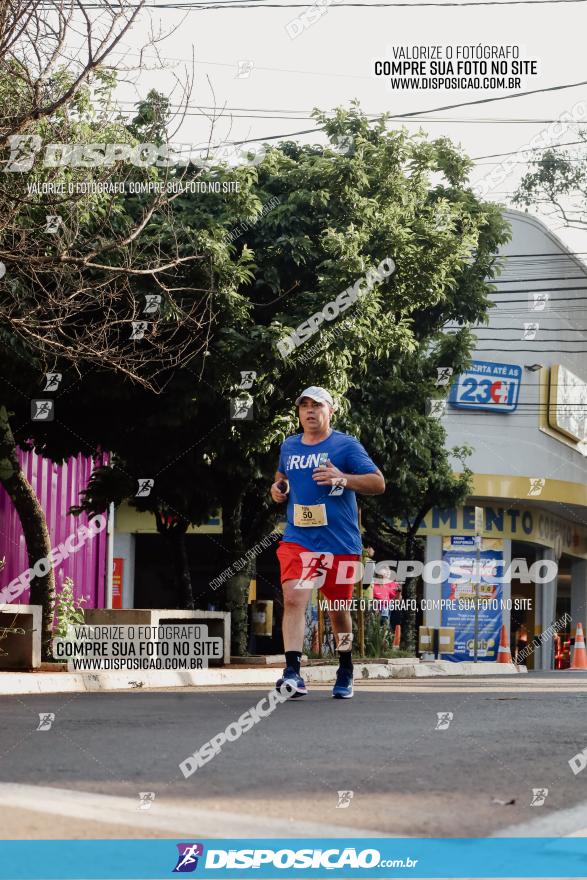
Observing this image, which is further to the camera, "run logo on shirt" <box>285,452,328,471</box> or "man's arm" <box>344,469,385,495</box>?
"run logo on shirt" <box>285,452,328,471</box>

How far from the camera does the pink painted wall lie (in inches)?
786

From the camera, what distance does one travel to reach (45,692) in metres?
11.3

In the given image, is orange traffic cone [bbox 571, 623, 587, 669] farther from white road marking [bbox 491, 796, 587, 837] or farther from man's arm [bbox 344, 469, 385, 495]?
white road marking [bbox 491, 796, 587, 837]

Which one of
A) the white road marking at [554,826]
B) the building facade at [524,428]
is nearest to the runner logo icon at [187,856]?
the white road marking at [554,826]

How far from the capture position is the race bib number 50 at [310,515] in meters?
9.12

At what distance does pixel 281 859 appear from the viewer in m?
3.59

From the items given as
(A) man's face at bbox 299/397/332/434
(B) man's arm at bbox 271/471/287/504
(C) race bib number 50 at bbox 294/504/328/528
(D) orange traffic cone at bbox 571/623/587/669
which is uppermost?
(A) man's face at bbox 299/397/332/434

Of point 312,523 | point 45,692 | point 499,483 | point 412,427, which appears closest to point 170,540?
point 412,427

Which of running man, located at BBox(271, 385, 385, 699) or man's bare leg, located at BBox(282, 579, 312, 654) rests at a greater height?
running man, located at BBox(271, 385, 385, 699)

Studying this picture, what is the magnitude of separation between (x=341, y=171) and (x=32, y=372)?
452 cm

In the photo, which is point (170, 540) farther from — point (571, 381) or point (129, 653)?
point (571, 381)

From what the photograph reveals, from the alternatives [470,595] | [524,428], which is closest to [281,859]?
[470,595]

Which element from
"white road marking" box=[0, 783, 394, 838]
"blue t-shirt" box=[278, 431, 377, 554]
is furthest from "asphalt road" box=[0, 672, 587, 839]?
"blue t-shirt" box=[278, 431, 377, 554]

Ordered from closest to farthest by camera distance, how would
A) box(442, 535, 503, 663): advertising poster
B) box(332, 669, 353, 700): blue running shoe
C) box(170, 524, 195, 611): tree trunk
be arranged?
1. box(332, 669, 353, 700): blue running shoe
2. box(170, 524, 195, 611): tree trunk
3. box(442, 535, 503, 663): advertising poster
